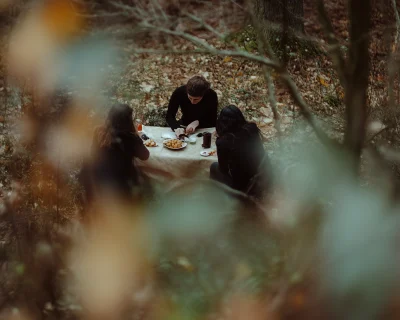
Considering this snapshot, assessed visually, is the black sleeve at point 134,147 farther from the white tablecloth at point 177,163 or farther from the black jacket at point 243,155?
the black jacket at point 243,155

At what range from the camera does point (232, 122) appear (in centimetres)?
354

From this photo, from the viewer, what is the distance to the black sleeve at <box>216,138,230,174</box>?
11.5 ft

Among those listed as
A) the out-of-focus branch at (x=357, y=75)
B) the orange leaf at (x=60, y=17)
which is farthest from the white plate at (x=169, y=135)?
the out-of-focus branch at (x=357, y=75)

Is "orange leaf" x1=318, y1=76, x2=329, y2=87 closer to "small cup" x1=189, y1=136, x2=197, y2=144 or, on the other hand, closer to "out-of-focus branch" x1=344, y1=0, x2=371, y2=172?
"small cup" x1=189, y1=136, x2=197, y2=144

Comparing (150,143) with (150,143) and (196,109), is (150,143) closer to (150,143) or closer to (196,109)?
(150,143)

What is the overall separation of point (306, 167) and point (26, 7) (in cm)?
232

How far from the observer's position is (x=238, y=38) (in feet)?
24.3

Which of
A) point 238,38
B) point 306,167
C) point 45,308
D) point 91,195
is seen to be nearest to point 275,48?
point 238,38

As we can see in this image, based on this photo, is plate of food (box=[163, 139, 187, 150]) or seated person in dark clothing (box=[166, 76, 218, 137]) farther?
seated person in dark clothing (box=[166, 76, 218, 137])

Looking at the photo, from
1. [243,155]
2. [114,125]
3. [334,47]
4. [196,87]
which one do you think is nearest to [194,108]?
[196,87]

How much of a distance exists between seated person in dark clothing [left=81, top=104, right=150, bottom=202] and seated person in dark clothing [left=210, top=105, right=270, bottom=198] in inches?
25.0

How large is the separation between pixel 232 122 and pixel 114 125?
928 mm

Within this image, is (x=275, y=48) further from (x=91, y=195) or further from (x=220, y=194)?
(x=91, y=195)

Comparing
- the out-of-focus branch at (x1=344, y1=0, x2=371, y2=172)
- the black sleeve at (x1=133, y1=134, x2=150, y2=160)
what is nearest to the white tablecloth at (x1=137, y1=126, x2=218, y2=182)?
the black sleeve at (x1=133, y1=134, x2=150, y2=160)
